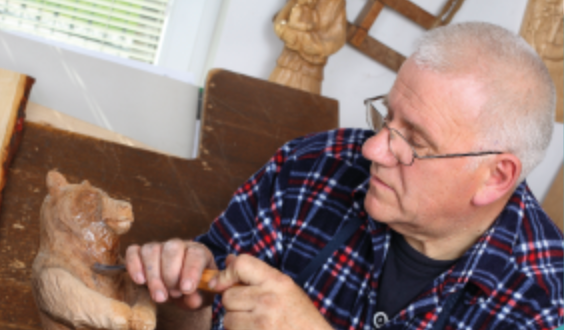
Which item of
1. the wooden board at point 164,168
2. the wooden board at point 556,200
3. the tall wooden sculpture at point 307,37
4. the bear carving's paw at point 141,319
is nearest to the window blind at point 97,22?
the tall wooden sculpture at point 307,37

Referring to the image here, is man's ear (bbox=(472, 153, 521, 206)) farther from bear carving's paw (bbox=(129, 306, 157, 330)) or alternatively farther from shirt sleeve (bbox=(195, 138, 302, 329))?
bear carving's paw (bbox=(129, 306, 157, 330))

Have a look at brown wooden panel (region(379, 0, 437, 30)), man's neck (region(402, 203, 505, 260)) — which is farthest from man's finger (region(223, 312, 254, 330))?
brown wooden panel (region(379, 0, 437, 30))

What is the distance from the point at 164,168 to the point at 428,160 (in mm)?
908

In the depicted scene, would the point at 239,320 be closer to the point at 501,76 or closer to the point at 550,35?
→ the point at 501,76

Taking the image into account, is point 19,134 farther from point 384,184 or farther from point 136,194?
point 384,184

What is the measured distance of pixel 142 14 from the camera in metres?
2.71

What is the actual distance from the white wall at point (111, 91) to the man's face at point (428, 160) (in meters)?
0.98

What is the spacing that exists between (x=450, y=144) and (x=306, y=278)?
0.53 metres

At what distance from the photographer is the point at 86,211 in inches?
43.6

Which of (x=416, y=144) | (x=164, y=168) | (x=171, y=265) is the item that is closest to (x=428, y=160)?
(x=416, y=144)

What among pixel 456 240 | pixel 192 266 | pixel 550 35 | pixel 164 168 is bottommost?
pixel 164 168

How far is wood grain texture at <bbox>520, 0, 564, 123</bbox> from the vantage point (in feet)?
9.12

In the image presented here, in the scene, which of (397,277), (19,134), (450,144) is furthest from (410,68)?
(19,134)

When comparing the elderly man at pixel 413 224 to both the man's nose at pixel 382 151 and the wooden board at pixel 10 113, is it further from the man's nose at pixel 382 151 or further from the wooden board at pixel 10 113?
the wooden board at pixel 10 113
